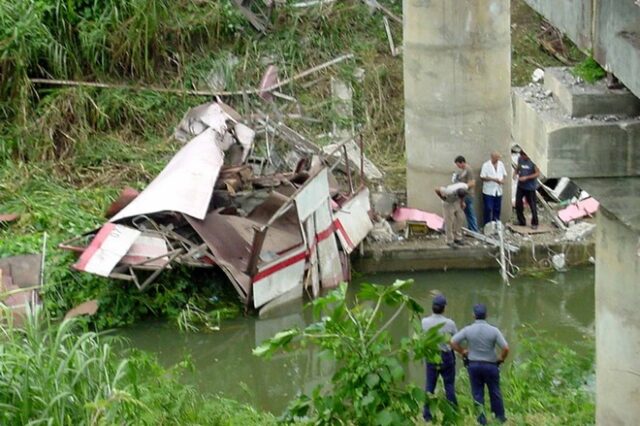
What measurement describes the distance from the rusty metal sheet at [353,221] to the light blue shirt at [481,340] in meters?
5.04

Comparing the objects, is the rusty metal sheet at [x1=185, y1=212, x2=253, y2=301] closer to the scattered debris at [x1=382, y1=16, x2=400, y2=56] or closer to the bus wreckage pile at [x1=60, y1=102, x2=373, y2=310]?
the bus wreckage pile at [x1=60, y1=102, x2=373, y2=310]

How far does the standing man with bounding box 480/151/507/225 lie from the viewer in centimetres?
1622

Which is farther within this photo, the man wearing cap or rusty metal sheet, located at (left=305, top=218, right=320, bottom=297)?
rusty metal sheet, located at (left=305, top=218, right=320, bottom=297)

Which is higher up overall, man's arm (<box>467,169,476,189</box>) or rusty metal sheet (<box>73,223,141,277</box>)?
rusty metal sheet (<box>73,223,141,277</box>)

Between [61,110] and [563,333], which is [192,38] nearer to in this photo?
[61,110]

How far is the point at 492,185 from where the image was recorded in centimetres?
1630

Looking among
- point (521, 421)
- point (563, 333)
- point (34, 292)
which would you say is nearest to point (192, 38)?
point (34, 292)

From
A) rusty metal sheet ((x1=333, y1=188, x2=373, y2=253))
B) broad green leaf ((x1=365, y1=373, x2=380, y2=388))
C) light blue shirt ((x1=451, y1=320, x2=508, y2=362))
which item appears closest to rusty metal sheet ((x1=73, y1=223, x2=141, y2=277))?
rusty metal sheet ((x1=333, y1=188, x2=373, y2=253))

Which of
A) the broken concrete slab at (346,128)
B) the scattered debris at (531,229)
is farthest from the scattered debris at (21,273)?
the scattered debris at (531,229)

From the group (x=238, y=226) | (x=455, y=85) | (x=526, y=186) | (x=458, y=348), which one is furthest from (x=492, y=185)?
(x=458, y=348)

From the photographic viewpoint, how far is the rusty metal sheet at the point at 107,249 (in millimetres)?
13828

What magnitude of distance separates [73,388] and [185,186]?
6505 millimetres

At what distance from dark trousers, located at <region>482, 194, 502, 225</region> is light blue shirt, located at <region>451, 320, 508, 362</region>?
6.00m

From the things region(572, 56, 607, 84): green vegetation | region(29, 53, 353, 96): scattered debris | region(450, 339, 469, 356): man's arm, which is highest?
region(572, 56, 607, 84): green vegetation
